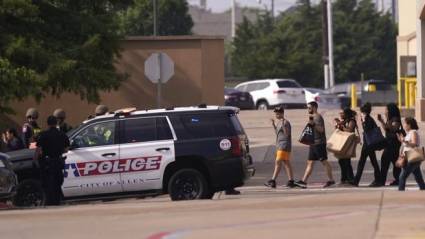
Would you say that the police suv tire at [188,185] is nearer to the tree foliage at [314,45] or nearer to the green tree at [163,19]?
the green tree at [163,19]

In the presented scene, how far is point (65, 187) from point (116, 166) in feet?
3.17

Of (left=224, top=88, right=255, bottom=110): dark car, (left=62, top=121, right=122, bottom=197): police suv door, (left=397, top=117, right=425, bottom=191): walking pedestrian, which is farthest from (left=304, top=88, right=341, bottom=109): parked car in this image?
(left=62, top=121, right=122, bottom=197): police suv door

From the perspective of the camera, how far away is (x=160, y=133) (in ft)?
56.0

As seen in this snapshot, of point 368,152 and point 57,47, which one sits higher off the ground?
point 57,47

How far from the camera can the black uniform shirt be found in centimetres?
1664

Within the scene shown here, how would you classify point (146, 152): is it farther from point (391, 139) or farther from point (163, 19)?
point (163, 19)

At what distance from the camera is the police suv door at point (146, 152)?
1695 cm

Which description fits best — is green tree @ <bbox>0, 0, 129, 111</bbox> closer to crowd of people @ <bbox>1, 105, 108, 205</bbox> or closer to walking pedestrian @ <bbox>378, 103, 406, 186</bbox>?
crowd of people @ <bbox>1, 105, 108, 205</bbox>

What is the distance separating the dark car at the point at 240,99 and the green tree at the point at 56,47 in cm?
2488

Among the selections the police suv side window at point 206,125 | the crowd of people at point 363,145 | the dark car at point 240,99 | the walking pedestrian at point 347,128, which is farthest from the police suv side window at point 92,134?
the dark car at point 240,99

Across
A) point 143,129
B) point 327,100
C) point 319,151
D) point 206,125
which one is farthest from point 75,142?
point 327,100

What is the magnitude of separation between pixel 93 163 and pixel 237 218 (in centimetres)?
413

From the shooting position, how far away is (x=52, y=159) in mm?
16625

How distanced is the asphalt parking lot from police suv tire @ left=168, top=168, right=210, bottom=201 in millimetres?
570
